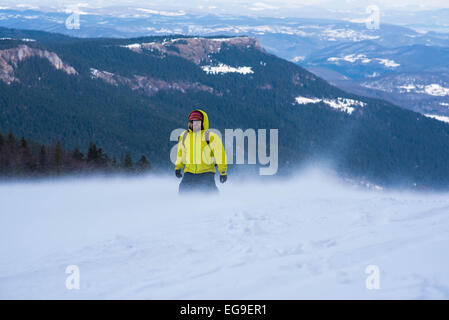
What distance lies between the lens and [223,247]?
8.27 m

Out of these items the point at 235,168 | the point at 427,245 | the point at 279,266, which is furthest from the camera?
the point at 235,168

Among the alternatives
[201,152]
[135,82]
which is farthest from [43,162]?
[135,82]

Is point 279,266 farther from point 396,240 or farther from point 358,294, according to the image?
point 396,240

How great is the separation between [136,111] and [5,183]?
127 m

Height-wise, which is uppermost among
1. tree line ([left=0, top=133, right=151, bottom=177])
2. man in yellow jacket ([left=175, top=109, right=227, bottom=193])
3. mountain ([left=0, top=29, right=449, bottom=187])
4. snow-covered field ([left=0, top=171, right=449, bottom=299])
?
man in yellow jacket ([left=175, top=109, right=227, bottom=193])

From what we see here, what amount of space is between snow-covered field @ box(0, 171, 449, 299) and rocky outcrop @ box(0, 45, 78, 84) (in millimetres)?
136316

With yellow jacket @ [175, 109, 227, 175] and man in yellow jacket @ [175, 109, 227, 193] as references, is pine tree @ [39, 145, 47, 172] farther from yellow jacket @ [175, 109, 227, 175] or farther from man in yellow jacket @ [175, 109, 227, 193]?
yellow jacket @ [175, 109, 227, 175]

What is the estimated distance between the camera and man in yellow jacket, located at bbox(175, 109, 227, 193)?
1158 centimetres

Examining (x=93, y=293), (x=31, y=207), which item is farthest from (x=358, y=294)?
(x=31, y=207)

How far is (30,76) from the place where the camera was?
142 meters

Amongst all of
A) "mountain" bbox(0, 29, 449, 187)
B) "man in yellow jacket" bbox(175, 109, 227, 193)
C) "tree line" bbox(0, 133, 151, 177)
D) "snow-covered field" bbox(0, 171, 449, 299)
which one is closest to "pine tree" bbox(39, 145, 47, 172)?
"tree line" bbox(0, 133, 151, 177)

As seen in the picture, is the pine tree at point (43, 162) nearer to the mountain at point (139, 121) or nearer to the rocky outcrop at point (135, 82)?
the mountain at point (139, 121)

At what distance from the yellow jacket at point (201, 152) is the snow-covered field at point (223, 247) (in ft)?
3.12
